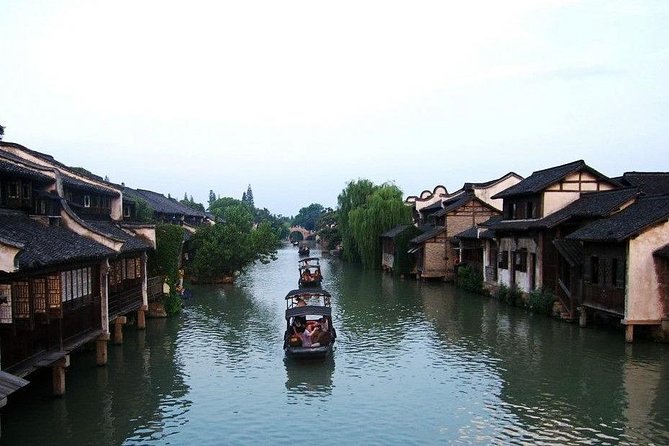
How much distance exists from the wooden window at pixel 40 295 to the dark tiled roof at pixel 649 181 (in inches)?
1343

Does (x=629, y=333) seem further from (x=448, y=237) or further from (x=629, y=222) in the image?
(x=448, y=237)

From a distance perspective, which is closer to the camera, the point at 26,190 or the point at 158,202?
the point at 26,190

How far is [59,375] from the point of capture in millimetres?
17984

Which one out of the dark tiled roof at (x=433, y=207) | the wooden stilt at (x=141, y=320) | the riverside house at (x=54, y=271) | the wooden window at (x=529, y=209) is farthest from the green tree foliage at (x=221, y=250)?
the wooden window at (x=529, y=209)

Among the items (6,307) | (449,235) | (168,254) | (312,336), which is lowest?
(312,336)

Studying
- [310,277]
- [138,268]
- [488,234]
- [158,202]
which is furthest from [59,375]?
[158,202]

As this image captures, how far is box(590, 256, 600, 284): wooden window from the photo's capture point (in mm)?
27808

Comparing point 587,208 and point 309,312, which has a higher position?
point 587,208

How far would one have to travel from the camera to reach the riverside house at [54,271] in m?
15.0

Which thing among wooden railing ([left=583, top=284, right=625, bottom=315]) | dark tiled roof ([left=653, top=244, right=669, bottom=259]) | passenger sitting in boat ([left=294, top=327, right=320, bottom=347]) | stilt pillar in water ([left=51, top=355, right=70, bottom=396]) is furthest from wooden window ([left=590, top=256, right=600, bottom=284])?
stilt pillar in water ([left=51, top=355, right=70, bottom=396])

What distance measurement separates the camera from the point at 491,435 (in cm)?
1574

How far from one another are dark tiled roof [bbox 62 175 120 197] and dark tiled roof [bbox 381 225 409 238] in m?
29.8

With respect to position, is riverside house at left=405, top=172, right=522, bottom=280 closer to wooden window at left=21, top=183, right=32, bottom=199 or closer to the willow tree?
the willow tree

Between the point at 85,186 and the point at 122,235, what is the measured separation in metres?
3.00
